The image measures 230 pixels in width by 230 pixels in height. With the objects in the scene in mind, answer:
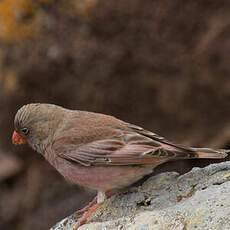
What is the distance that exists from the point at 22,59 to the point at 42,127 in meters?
3.54

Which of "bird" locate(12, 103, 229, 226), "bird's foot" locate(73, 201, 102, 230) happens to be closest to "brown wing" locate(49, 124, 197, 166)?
"bird" locate(12, 103, 229, 226)

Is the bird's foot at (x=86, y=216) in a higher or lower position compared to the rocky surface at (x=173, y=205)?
lower

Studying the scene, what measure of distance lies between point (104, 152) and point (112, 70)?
12.6 feet

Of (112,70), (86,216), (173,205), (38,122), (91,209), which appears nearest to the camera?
(173,205)

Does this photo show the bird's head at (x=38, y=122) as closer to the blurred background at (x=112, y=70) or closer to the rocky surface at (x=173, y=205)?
the rocky surface at (x=173, y=205)

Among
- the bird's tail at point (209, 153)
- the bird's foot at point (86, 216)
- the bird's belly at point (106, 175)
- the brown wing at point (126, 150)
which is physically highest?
the bird's tail at point (209, 153)

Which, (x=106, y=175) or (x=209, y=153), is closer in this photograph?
(x=209, y=153)

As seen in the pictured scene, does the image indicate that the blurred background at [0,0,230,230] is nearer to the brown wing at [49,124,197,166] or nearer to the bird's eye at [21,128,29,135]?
the bird's eye at [21,128,29,135]

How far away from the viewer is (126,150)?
619 cm

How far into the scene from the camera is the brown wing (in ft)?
20.0

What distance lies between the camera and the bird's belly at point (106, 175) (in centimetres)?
619

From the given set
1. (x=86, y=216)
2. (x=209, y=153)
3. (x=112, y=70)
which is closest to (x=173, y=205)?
(x=209, y=153)

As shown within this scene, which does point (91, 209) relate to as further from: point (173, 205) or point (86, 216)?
point (173, 205)

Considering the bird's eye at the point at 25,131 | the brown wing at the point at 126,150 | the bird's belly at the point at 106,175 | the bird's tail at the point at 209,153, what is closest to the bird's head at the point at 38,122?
the bird's eye at the point at 25,131
